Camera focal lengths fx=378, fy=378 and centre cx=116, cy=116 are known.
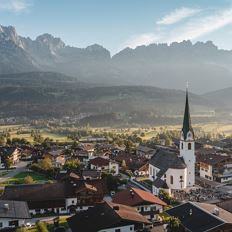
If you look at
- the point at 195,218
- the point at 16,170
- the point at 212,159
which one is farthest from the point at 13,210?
the point at 212,159

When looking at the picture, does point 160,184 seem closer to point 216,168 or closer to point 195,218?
point 216,168

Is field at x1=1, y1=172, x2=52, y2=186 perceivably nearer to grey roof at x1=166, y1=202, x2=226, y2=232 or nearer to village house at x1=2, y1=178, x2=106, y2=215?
village house at x1=2, y1=178, x2=106, y2=215

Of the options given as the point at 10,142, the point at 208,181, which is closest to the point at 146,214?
the point at 208,181

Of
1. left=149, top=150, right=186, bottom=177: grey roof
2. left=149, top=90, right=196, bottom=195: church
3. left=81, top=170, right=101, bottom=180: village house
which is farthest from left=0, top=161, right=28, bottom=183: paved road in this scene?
left=149, top=90, right=196, bottom=195: church

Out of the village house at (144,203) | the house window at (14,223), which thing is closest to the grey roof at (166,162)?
the village house at (144,203)

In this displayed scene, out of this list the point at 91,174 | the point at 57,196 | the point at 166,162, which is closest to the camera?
the point at 57,196

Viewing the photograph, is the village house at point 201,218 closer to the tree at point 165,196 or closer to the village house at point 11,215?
the tree at point 165,196

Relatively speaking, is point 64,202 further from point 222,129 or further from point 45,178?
point 222,129
